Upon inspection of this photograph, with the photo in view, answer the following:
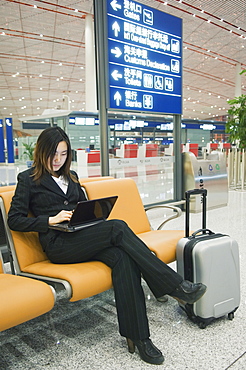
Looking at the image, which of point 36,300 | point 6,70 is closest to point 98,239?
point 36,300

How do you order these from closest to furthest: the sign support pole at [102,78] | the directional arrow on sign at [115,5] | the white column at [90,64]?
the sign support pole at [102,78] < the directional arrow on sign at [115,5] < the white column at [90,64]

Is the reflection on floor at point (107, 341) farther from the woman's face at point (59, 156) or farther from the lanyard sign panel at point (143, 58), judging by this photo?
the lanyard sign panel at point (143, 58)

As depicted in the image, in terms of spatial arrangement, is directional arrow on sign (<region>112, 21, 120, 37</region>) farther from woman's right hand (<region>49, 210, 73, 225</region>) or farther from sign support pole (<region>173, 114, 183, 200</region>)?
woman's right hand (<region>49, 210, 73, 225</region>)

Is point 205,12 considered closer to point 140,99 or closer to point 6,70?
point 140,99

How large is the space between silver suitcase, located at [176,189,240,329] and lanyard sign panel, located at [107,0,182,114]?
2746 millimetres

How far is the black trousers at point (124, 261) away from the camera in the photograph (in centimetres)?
176

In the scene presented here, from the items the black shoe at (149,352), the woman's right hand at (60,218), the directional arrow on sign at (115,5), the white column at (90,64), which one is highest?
the white column at (90,64)

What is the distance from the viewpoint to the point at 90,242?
Answer: 196 cm

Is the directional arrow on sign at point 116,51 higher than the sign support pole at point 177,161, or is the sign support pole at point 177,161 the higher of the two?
the directional arrow on sign at point 116,51

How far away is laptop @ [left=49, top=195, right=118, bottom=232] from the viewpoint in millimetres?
1903

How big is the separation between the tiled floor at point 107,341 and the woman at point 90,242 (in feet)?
0.47

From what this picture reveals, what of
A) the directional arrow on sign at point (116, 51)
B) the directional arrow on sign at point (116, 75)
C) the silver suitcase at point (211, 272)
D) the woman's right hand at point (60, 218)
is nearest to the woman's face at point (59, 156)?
the woman's right hand at point (60, 218)

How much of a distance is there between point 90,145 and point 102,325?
40.3 feet

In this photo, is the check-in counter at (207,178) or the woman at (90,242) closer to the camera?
the woman at (90,242)
